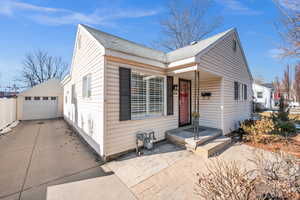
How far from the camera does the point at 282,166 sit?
2.00 metres

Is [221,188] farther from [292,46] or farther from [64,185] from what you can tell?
[292,46]

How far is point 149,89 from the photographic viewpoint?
5020mm

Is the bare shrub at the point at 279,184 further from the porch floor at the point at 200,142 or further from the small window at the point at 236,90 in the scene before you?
the small window at the point at 236,90

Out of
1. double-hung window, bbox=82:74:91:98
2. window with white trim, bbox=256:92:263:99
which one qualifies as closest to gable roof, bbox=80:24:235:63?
double-hung window, bbox=82:74:91:98

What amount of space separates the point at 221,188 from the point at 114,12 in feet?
26.9

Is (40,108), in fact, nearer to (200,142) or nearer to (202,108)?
(202,108)

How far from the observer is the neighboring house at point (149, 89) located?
3960 mm

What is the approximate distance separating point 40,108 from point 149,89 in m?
13.6

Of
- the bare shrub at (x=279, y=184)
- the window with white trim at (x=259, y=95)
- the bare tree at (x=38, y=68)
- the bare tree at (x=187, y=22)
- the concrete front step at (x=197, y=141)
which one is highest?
the bare tree at (x=187, y=22)

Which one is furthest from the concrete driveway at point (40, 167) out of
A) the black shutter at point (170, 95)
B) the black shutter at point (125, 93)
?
the black shutter at point (170, 95)

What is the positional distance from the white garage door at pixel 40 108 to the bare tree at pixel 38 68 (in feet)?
45.9

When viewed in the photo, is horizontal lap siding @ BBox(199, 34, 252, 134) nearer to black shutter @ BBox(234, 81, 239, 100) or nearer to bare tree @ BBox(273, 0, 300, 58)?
black shutter @ BBox(234, 81, 239, 100)

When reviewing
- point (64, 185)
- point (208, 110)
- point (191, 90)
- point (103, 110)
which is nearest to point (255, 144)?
point (208, 110)

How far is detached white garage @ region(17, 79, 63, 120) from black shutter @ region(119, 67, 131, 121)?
1300cm
